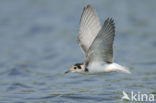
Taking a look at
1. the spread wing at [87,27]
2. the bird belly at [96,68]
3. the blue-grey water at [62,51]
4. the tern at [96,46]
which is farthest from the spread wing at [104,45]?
the blue-grey water at [62,51]

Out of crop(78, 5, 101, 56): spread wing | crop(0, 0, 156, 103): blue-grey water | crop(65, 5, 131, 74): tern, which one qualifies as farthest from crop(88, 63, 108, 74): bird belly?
crop(0, 0, 156, 103): blue-grey water

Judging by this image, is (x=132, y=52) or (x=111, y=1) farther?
(x=111, y=1)

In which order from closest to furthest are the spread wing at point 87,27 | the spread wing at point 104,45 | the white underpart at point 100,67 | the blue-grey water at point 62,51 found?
the spread wing at point 104,45 < the white underpart at point 100,67 < the spread wing at point 87,27 < the blue-grey water at point 62,51

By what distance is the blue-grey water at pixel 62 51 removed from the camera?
1206 cm

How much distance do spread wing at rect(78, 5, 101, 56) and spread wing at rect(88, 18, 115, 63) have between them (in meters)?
0.76

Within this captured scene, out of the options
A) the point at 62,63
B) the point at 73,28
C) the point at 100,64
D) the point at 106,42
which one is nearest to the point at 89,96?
the point at 100,64

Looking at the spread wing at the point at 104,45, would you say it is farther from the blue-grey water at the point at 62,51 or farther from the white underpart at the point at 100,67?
the blue-grey water at the point at 62,51

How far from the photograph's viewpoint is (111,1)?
21.2 metres

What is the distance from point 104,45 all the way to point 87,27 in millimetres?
1440

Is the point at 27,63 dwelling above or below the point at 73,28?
below

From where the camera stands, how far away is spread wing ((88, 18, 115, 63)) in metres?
9.29

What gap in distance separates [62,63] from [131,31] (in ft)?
12.3

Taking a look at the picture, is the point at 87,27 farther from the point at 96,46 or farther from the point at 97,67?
the point at 96,46

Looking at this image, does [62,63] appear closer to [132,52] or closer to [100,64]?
[132,52]
